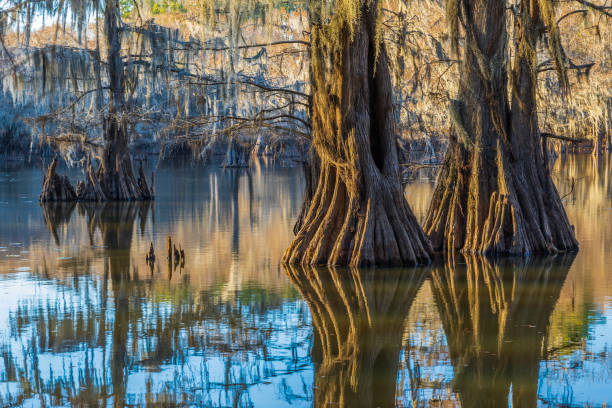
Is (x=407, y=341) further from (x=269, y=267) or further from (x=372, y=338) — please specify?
(x=269, y=267)

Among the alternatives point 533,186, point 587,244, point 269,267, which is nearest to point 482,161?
point 533,186

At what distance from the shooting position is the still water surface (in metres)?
6.05

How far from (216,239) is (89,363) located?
341 inches

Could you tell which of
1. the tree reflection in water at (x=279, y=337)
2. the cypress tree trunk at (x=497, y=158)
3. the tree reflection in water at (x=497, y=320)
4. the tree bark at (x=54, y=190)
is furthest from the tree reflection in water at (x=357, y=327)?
the tree bark at (x=54, y=190)

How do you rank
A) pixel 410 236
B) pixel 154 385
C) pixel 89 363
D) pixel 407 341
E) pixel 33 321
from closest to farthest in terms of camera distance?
pixel 154 385 < pixel 89 363 < pixel 407 341 < pixel 33 321 < pixel 410 236

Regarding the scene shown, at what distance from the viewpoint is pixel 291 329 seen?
800cm

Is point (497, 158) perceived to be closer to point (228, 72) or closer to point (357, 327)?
point (228, 72)

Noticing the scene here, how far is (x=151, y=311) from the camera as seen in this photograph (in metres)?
8.88

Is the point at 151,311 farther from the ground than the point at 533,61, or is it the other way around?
the point at 533,61

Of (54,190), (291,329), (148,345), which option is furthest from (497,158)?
(54,190)

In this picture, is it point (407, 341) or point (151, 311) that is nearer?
point (407, 341)

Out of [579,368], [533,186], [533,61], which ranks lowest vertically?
[579,368]

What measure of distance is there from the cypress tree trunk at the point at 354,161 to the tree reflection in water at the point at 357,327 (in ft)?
1.12

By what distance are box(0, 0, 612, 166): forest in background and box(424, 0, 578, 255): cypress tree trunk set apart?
2.49ft
